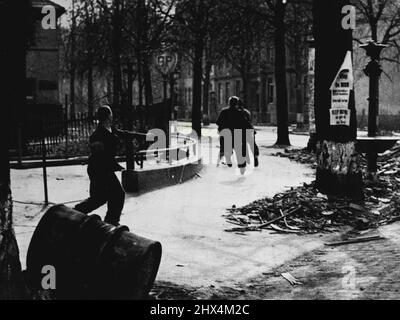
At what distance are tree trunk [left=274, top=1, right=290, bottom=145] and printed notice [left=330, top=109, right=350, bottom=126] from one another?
14.3 meters

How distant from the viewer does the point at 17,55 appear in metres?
22.2

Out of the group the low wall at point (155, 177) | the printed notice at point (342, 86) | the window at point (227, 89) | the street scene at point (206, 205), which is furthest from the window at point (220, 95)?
the printed notice at point (342, 86)

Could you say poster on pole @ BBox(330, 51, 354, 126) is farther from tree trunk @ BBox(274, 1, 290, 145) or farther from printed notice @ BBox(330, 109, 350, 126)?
tree trunk @ BBox(274, 1, 290, 145)

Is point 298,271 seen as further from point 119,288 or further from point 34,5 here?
point 34,5

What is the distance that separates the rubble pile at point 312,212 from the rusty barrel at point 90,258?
3837 millimetres

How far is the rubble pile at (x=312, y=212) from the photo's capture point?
922cm

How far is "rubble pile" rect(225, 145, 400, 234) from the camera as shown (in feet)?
30.2

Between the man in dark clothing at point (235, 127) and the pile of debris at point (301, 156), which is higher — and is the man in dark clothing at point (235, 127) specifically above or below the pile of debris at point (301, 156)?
above

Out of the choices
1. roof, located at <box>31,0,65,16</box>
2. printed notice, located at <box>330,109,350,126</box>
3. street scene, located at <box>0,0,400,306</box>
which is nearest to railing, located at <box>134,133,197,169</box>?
street scene, located at <box>0,0,400,306</box>

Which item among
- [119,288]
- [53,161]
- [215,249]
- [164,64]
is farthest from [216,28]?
[119,288]

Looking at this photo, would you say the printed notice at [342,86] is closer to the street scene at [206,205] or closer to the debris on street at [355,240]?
the street scene at [206,205]

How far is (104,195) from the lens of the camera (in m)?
8.08

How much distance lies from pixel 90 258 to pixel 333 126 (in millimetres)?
6483
